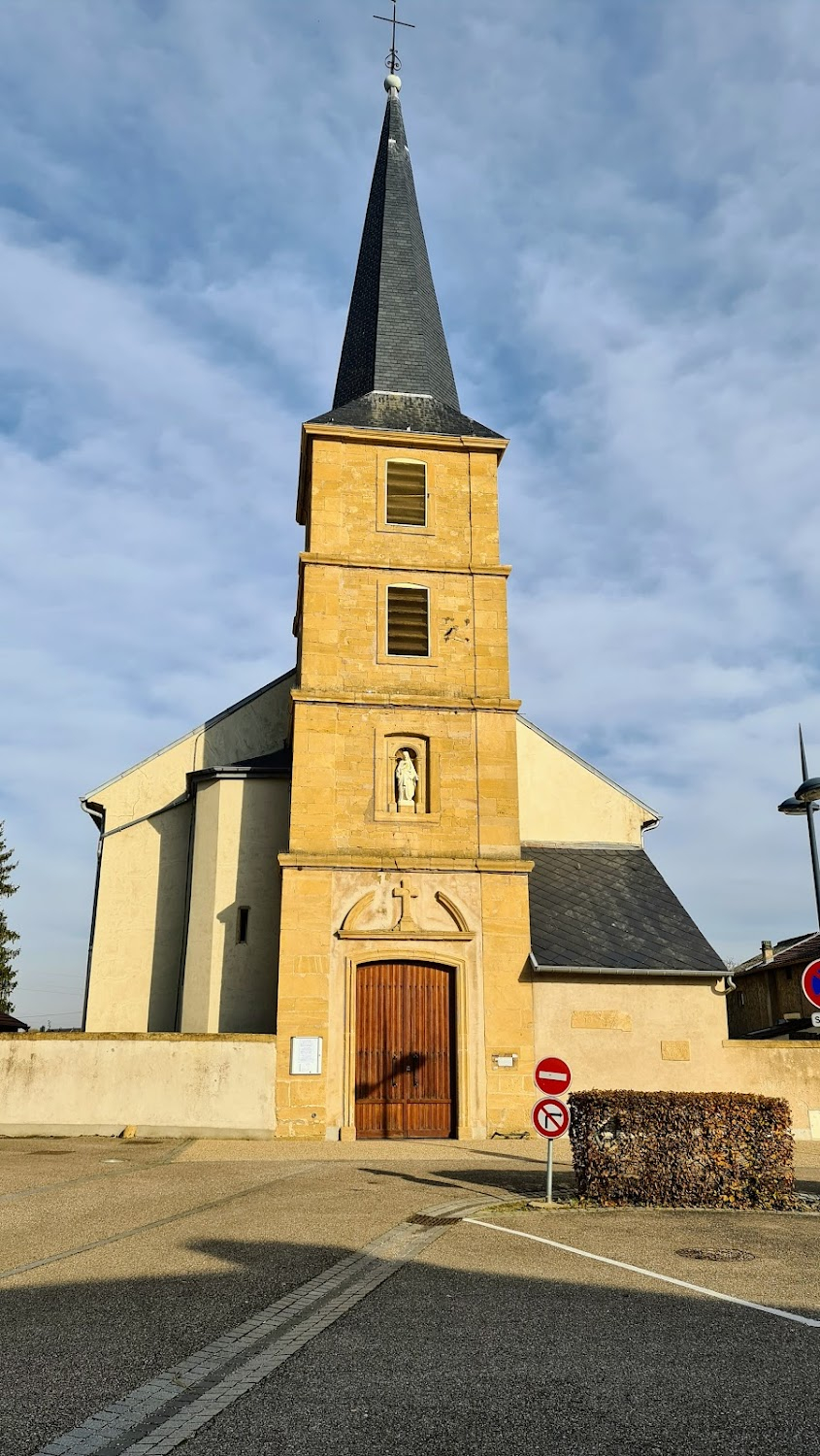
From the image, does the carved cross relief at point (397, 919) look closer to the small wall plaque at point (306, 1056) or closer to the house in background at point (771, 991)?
the small wall plaque at point (306, 1056)

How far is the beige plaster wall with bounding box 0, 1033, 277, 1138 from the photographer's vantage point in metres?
16.7

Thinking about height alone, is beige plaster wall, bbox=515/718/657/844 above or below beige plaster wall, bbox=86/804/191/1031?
above

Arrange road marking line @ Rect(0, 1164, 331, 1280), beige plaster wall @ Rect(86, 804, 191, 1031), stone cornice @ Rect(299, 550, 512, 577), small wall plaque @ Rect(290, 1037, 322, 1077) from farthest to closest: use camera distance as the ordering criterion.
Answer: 1. beige plaster wall @ Rect(86, 804, 191, 1031)
2. stone cornice @ Rect(299, 550, 512, 577)
3. small wall plaque @ Rect(290, 1037, 322, 1077)
4. road marking line @ Rect(0, 1164, 331, 1280)

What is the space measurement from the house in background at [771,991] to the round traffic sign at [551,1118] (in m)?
17.6

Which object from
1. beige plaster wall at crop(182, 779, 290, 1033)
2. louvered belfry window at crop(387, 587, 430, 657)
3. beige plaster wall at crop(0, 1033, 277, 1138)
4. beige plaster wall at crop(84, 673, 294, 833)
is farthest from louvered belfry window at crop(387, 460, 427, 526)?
beige plaster wall at crop(0, 1033, 277, 1138)

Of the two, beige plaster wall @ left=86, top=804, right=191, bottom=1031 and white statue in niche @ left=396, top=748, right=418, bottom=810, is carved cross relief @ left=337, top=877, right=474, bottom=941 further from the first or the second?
beige plaster wall @ left=86, top=804, right=191, bottom=1031

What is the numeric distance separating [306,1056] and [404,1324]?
456 inches

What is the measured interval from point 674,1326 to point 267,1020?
46.2 feet

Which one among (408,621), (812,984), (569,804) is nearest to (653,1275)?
(812,984)

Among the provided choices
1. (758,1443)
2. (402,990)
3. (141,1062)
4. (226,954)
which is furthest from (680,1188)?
(226,954)

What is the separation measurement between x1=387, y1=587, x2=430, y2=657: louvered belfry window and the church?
2.2 inches

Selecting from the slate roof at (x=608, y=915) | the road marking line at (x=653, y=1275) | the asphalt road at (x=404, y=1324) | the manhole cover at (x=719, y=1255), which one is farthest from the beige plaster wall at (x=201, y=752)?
the manhole cover at (x=719, y=1255)

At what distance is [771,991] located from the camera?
3300 centimetres

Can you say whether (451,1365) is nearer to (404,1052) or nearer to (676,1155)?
(676,1155)
